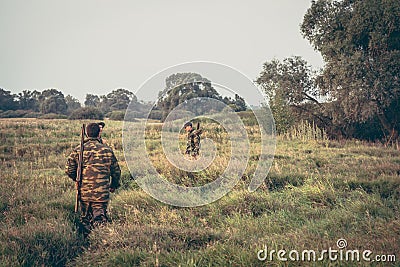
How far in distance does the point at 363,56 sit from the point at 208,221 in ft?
54.2

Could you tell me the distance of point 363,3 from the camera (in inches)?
760

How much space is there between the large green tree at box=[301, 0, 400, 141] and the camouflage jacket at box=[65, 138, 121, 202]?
53.3 ft

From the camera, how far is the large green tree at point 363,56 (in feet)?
61.5

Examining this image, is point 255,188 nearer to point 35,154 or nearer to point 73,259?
point 73,259

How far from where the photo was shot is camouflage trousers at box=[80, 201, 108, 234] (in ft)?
18.6

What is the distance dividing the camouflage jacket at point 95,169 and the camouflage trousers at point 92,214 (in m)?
0.10

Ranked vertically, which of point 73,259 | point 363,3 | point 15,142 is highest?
point 363,3

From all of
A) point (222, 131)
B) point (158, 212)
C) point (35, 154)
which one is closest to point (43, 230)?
point (158, 212)

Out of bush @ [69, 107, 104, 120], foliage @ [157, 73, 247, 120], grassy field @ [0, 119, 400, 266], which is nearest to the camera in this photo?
grassy field @ [0, 119, 400, 266]

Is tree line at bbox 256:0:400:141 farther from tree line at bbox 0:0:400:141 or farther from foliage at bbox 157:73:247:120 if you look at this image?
foliage at bbox 157:73:247:120

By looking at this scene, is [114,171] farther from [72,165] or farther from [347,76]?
[347,76]

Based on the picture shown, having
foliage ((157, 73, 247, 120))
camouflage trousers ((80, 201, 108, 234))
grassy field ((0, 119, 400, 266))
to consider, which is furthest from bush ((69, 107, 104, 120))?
camouflage trousers ((80, 201, 108, 234))

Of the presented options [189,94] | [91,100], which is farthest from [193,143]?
[91,100]

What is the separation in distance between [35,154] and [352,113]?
16.4 meters
